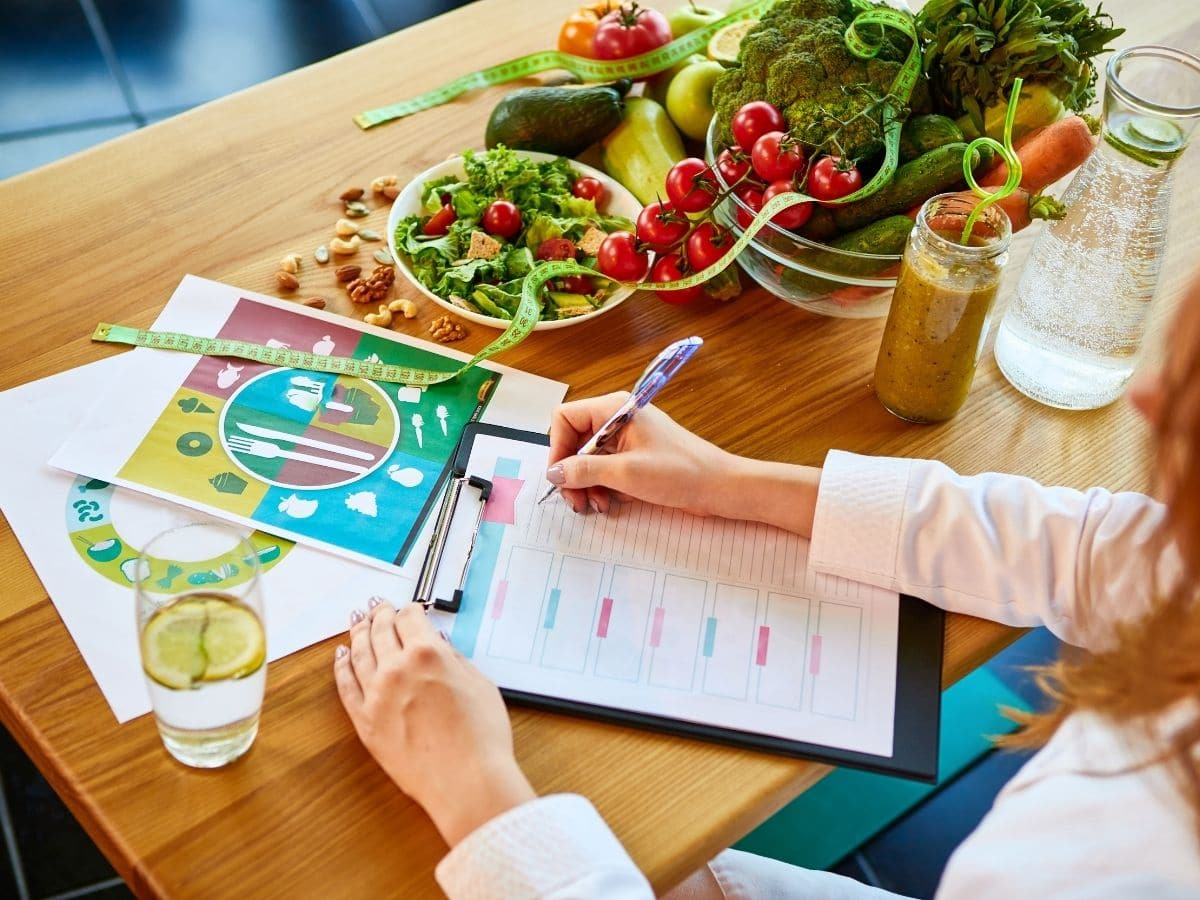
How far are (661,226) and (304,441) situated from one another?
46cm

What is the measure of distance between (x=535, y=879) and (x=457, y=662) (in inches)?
7.6

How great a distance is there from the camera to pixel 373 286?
1329mm

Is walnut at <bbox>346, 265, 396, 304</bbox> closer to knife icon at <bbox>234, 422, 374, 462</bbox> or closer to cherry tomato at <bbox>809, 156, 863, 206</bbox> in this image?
knife icon at <bbox>234, 422, 374, 462</bbox>

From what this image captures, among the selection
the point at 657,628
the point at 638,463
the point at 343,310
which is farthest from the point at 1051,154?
the point at 343,310

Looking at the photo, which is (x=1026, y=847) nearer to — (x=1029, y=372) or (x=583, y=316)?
(x=1029, y=372)

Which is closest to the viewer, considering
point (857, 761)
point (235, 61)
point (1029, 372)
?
point (857, 761)

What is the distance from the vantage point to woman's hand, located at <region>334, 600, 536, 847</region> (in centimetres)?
88

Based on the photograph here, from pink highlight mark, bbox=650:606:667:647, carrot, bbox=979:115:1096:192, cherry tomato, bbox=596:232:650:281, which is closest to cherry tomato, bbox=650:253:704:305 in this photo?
cherry tomato, bbox=596:232:650:281

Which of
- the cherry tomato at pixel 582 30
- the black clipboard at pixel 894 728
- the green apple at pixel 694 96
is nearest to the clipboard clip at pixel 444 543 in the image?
the black clipboard at pixel 894 728

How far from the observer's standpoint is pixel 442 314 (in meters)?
1.33

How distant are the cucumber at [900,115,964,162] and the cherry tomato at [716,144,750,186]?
17 centimetres

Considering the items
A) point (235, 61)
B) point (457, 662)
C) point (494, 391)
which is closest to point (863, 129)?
point (494, 391)

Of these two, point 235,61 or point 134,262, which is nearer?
point 134,262

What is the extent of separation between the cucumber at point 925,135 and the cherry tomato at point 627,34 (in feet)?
1.42
